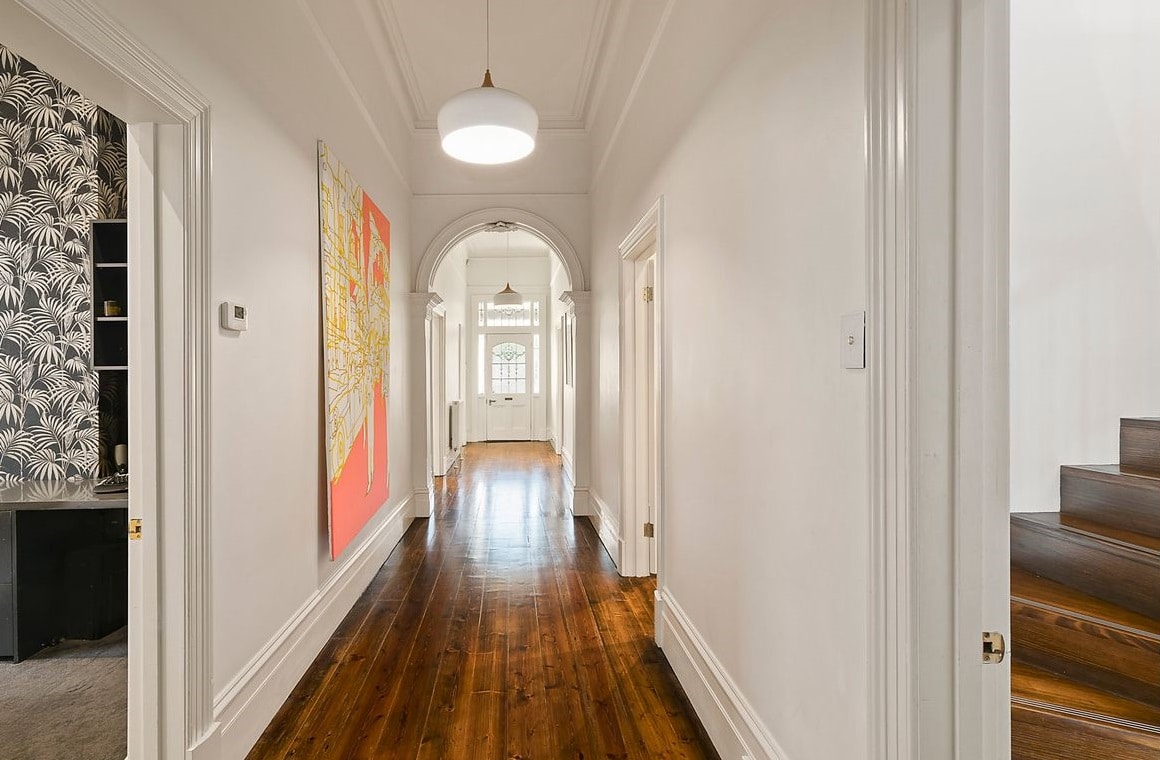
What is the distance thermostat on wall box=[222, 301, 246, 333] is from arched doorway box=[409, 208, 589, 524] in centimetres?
323

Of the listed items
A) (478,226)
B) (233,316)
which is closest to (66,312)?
(233,316)

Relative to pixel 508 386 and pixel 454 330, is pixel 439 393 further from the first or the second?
pixel 508 386

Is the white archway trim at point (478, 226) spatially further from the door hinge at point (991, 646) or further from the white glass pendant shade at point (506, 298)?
the door hinge at point (991, 646)

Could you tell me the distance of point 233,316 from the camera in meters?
1.98

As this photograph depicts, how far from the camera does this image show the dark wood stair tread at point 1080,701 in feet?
4.49

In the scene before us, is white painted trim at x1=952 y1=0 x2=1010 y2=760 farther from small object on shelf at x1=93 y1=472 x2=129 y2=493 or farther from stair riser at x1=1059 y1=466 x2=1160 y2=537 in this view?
small object on shelf at x1=93 y1=472 x2=129 y2=493

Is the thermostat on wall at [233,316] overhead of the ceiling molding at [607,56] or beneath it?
beneath

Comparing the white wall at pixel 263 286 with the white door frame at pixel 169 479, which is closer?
the white door frame at pixel 169 479

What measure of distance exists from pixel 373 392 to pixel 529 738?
224cm

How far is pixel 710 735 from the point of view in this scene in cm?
213

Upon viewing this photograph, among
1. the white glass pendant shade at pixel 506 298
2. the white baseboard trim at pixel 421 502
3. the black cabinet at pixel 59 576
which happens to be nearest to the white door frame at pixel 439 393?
the white glass pendant shade at pixel 506 298

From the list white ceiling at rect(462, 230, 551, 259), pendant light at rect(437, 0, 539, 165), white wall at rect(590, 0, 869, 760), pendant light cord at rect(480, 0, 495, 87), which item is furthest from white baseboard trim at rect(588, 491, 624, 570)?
white ceiling at rect(462, 230, 551, 259)

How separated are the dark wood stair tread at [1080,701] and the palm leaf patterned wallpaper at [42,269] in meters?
3.79

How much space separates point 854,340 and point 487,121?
2263 mm
